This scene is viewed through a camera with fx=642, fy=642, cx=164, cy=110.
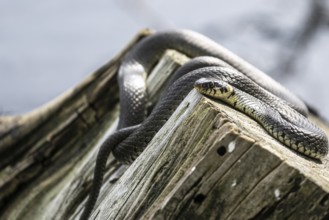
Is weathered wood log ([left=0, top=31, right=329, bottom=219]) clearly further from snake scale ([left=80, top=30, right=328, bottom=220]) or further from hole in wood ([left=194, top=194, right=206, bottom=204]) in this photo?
snake scale ([left=80, top=30, right=328, bottom=220])

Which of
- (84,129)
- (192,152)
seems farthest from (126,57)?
(192,152)

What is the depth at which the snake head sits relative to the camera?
3.48 m

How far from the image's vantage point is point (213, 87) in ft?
11.8

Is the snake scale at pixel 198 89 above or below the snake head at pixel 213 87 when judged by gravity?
below

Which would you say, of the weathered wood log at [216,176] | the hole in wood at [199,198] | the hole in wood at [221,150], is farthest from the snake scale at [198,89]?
the hole in wood at [199,198]

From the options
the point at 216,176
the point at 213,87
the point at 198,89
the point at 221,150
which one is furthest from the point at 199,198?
the point at 213,87

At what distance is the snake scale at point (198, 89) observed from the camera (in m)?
3.64

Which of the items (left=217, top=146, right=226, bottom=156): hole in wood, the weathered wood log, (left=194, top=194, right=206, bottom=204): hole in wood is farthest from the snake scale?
(left=194, top=194, right=206, bottom=204): hole in wood

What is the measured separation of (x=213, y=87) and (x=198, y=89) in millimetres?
191

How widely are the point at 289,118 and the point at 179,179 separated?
1.50 metres

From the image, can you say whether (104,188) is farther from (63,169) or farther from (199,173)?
(199,173)

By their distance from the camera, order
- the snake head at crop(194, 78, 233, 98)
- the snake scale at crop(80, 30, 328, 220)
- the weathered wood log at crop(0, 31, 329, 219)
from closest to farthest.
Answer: the weathered wood log at crop(0, 31, 329, 219), the snake head at crop(194, 78, 233, 98), the snake scale at crop(80, 30, 328, 220)

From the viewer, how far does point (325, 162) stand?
3.49 metres

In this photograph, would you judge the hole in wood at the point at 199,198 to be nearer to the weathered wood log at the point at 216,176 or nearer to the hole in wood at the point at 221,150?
the weathered wood log at the point at 216,176
